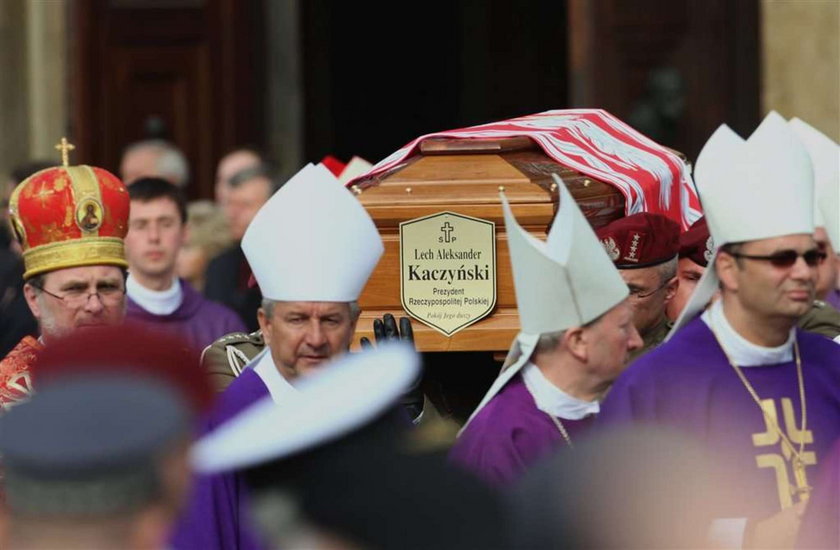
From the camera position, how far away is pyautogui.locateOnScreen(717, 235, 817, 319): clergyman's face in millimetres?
4602

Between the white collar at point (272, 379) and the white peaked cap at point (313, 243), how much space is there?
16cm

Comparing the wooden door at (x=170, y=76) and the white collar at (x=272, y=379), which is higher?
the wooden door at (x=170, y=76)

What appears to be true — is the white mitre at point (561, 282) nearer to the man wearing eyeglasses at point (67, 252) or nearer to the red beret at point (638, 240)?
the red beret at point (638, 240)

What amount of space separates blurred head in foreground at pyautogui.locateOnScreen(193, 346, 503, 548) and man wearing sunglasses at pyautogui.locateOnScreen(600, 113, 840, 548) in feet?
6.79

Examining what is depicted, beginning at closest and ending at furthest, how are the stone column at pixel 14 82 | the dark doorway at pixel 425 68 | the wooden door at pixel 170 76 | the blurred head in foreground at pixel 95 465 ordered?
the blurred head in foreground at pixel 95 465 < the wooden door at pixel 170 76 < the stone column at pixel 14 82 < the dark doorway at pixel 425 68

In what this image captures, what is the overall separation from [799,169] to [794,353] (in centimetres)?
43

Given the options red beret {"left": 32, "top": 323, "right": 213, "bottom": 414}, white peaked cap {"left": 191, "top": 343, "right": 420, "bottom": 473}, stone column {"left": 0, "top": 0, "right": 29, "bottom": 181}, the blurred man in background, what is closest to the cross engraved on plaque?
the blurred man in background

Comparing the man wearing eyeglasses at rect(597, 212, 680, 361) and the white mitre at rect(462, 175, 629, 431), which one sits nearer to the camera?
the white mitre at rect(462, 175, 629, 431)

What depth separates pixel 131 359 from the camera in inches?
94.0

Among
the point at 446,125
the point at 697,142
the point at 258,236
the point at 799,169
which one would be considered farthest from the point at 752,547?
the point at 446,125

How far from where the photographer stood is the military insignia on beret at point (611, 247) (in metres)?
5.29

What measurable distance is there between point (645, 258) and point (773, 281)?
2.51ft

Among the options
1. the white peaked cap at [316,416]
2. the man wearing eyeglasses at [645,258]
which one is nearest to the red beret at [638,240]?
the man wearing eyeglasses at [645,258]

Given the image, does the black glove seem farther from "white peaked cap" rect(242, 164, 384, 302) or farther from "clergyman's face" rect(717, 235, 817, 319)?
"clergyman's face" rect(717, 235, 817, 319)
